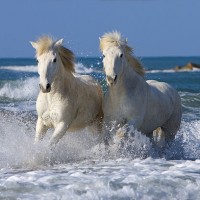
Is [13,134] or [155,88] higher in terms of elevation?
[155,88]

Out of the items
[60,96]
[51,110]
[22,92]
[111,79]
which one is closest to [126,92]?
[111,79]

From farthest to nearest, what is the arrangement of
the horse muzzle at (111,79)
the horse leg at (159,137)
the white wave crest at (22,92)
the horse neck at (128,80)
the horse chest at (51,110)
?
1. the white wave crest at (22,92)
2. the horse leg at (159,137)
3. the horse neck at (128,80)
4. the horse chest at (51,110)
5. the horse muzzle at (111,79)

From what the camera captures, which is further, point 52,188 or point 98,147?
point 98,147

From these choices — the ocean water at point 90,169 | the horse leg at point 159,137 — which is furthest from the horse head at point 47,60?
the horse leg at point 159,137

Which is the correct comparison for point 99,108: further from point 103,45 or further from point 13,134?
point 13,134

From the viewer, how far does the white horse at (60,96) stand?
725cm

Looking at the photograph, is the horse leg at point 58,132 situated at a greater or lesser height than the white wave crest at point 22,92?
greater

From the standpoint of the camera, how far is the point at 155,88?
27.4 ft

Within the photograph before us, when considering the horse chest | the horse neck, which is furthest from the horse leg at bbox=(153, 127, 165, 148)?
the horse chest

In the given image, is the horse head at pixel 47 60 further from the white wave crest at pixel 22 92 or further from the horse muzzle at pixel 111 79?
the white wave crest at pixel 22 92

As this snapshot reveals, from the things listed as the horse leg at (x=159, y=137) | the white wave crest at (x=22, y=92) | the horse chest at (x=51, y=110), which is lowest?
the white wave crest at (x=22, y=92)

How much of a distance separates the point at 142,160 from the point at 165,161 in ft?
0.84

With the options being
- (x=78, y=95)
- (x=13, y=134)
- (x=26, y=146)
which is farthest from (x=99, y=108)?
(x=13, y=134)

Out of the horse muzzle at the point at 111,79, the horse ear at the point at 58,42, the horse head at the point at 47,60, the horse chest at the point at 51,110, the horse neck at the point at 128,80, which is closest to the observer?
the horse head at the point at 47,60
